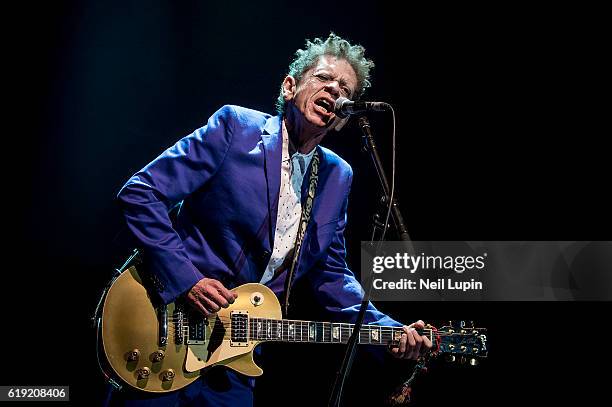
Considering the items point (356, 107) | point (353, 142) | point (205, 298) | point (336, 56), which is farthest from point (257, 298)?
point (353, 142)

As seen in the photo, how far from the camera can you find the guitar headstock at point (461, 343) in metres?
3.16

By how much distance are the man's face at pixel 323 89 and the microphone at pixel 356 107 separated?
0.36 m

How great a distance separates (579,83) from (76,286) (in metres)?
3.68

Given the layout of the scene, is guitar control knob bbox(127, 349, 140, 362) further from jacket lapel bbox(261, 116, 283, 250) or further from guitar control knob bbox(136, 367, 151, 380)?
jacket lapel bbox(261, 116, 283, 250)

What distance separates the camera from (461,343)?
3.19 m

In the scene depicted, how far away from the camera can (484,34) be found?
446 centimetres

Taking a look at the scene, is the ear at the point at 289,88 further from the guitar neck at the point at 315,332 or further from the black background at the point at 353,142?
the guitar neck at the point at 315,332

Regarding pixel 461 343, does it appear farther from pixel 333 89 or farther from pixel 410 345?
pixel 333 89

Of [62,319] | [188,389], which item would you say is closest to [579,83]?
[188,389]

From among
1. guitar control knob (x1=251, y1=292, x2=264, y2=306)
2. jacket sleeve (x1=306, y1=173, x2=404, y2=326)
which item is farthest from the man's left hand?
guitar control knob (x1=251, y1=292, x2=264, y2=306)

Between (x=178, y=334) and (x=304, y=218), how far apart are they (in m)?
0.85

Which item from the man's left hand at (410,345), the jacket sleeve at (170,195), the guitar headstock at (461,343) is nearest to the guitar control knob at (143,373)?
the jacket sleeve at (170,195)

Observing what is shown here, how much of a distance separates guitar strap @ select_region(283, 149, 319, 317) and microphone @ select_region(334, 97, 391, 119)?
585 mm

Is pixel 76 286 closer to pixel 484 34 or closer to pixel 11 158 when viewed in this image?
pixel 11 158
